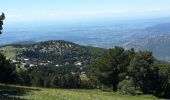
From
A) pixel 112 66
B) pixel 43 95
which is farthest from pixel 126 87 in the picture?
pixel 43 95

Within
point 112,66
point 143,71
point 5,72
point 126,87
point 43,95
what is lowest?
point 126,87

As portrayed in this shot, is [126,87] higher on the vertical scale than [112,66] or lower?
lower

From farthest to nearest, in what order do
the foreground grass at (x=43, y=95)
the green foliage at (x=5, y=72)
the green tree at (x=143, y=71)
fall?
the green foliage at (x=5, y=72)
the green tree at (x=143, y=71)
the foreground grass at (x=43, y=95)

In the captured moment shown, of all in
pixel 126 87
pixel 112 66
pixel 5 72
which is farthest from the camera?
pixel 5 72

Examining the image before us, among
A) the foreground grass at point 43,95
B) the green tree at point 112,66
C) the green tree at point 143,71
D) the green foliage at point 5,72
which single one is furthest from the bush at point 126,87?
the foreground grass at point 43,95

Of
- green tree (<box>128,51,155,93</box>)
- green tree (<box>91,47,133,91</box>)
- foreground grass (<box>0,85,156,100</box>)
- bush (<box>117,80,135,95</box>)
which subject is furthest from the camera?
green tree (<box>91,47,133,91</box>)

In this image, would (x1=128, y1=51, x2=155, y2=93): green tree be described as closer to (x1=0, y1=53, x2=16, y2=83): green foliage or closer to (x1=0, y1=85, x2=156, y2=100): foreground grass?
(x1=0, y1=53, x2=16, y2=83): green foliage

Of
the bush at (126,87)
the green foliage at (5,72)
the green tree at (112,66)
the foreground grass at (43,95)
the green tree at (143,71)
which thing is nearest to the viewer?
the foreground grass at (43,95)

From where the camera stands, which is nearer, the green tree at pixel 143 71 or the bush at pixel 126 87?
the bush at pixel 126 87

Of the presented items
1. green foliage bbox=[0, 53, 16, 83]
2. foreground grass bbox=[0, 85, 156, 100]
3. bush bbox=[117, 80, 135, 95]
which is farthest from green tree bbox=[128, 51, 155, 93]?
foreground grass bbox=[0, 85, 156, 100]

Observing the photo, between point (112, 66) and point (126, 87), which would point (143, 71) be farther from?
point (126, 87)

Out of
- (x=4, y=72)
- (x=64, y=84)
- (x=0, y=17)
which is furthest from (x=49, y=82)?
(x=0, y=17)

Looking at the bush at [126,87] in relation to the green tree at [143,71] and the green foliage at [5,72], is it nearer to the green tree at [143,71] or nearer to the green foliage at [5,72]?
the green tree at [143,71]
